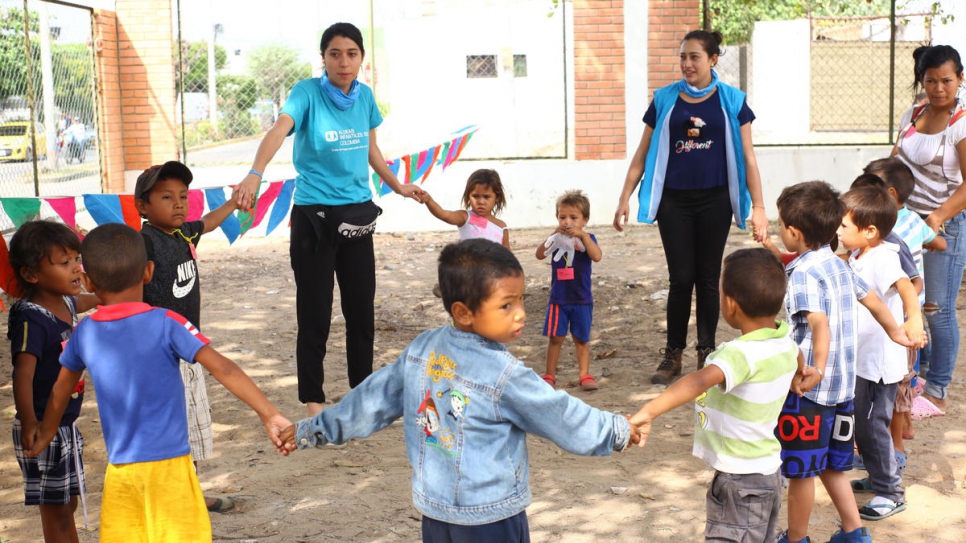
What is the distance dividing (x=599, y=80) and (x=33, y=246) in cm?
1018

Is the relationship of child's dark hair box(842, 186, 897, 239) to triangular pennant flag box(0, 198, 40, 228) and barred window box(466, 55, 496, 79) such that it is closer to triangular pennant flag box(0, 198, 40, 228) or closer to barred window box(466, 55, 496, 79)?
triangular pennant flag box(0, 198, 40, 228)

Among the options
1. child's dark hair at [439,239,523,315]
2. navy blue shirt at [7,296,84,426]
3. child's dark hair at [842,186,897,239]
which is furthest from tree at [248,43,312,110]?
child's dark hair at [439,239,523,315]

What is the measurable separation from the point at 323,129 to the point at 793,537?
300 cm

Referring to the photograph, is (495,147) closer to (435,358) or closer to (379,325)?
(379,325)

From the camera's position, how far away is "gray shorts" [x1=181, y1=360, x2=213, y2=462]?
13.4 ft

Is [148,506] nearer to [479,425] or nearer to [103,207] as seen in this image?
[479,425]

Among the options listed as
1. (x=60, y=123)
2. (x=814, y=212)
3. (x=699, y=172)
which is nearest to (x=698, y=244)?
(x=699, y=172)

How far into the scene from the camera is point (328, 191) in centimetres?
528

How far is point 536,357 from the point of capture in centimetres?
739

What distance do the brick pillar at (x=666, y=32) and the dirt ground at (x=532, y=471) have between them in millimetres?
5375

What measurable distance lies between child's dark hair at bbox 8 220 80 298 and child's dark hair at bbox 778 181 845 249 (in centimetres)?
266

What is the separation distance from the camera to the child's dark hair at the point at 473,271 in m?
2.73

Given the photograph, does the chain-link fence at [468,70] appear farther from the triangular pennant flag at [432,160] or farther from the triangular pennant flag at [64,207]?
the triangular pennant flag at [64,207]


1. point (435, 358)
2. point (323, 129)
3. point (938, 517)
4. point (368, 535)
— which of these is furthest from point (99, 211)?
point (938, 517)
